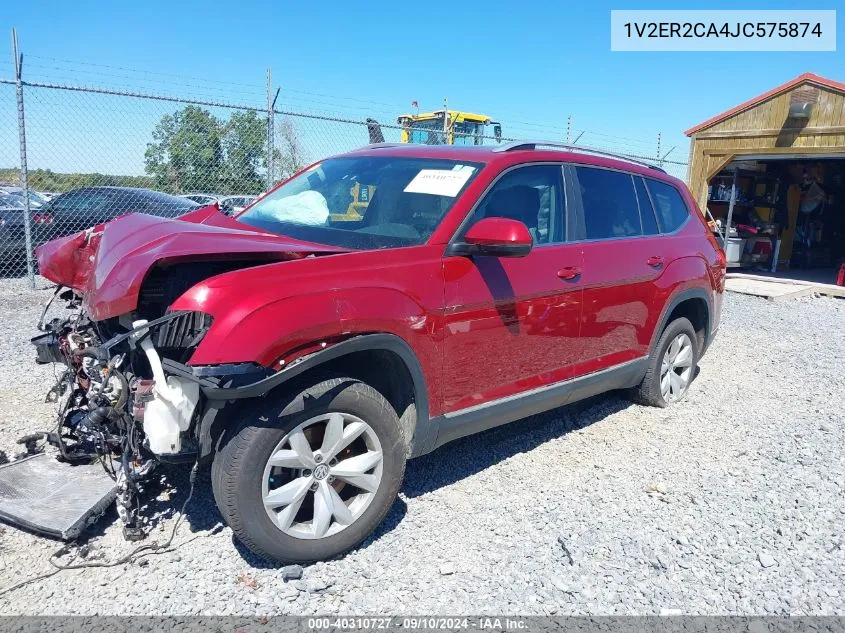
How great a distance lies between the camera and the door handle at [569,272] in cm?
373

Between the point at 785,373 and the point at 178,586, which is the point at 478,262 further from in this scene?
the point at 785,373

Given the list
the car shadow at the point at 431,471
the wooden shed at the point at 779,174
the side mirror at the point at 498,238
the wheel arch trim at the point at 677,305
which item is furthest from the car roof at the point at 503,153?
the wooden shed at the point at 779,174

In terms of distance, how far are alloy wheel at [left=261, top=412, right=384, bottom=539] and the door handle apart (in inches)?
60.7

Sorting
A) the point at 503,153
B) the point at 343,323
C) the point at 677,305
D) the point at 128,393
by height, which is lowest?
the point at 677,305

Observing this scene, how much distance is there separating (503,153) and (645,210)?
1.58 metres

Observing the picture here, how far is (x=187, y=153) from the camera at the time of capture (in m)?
9.70

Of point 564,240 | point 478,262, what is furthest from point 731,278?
point 478,262

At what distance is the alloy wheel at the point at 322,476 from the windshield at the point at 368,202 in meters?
0.99

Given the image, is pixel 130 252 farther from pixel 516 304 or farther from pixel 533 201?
pixel 533 201

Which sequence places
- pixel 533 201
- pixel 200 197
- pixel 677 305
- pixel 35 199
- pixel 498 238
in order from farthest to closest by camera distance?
1. pixel 200 197
2. pixel 35 199
3. pixel 677 305
4. pixel 533 201
5. pixel 498 238

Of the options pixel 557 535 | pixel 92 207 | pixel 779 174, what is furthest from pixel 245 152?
pixel 779 174

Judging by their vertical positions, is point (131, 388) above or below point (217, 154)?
below

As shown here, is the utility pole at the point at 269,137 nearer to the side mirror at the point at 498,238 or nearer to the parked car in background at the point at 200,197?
the parked car in background at the point at 200,197

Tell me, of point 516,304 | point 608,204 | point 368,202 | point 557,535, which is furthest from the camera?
point 608,204
